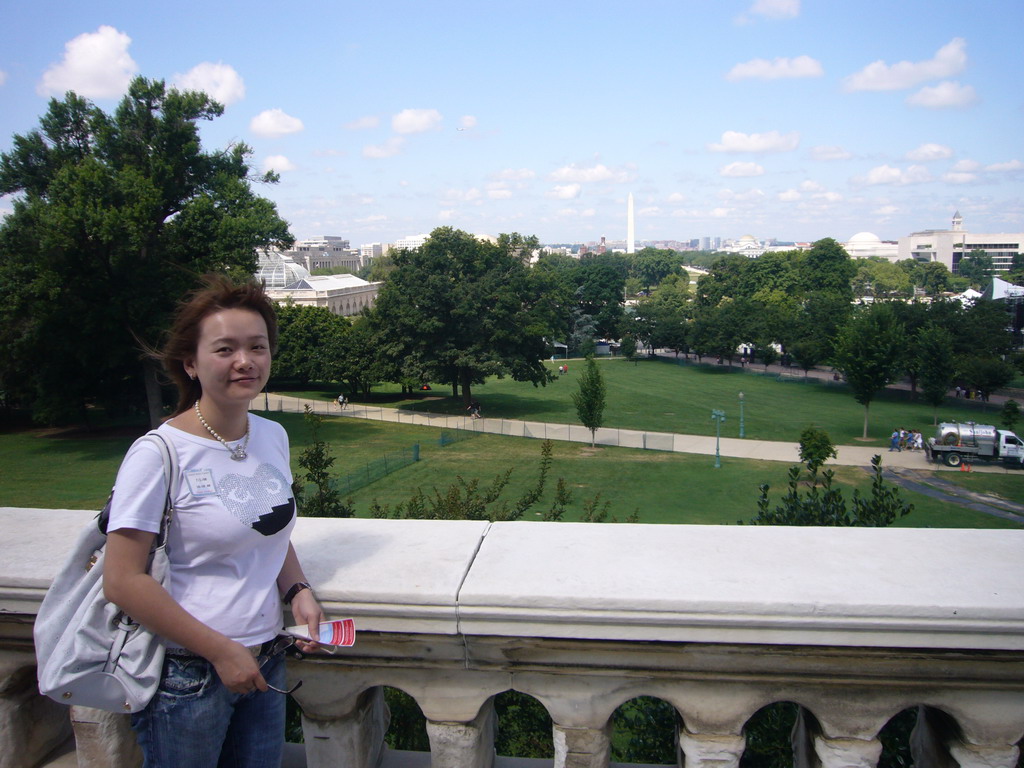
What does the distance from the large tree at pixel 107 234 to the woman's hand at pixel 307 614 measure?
25.6 metres

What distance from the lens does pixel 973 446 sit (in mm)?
31469

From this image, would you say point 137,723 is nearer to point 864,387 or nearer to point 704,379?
point 864,387

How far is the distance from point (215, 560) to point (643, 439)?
114ft

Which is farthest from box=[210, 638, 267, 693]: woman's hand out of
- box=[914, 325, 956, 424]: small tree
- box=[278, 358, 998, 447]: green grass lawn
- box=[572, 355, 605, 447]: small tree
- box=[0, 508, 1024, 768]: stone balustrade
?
box=[914, 325, 956, 424]: small tree

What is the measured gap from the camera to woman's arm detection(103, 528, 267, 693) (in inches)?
69.0

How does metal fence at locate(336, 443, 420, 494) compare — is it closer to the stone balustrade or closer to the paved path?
the paved path

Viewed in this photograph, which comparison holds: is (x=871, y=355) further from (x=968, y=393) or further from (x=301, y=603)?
(x=301, y=603)

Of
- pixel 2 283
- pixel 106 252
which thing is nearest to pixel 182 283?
pixel 106 252

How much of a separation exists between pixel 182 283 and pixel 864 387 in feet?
99.9

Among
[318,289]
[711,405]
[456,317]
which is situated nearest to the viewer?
[456,317]

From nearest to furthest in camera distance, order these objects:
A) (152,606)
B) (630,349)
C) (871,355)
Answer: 1. (152,606)
2. (871,355)
3. (630,349)

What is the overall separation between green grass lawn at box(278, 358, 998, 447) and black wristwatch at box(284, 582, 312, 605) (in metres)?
37.3

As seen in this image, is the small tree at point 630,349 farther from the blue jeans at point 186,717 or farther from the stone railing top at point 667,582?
the blue jeans at point 186,717

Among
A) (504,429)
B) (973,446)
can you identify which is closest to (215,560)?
(973,446)
